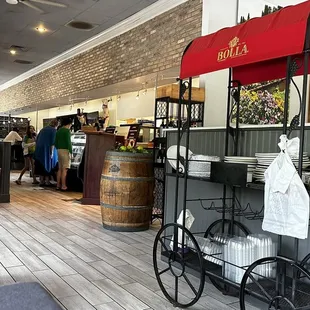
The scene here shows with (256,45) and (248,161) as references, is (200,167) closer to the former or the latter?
(248,161)

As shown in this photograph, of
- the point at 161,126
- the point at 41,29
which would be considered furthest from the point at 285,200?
the point at 41,29

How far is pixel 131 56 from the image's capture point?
7840 millimetres

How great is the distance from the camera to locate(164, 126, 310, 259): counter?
283cm

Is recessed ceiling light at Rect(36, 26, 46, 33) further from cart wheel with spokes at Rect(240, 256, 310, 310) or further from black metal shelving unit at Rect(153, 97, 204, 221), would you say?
cart wheel with spokes at Rect(240, 256, 310, 310)

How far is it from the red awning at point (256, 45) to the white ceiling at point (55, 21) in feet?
15.8

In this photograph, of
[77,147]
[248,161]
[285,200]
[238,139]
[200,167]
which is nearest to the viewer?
[285,200]

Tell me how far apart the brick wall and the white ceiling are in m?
0.41

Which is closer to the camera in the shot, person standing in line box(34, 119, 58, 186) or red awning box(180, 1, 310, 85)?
red awning box(180, 1, 310, 85)

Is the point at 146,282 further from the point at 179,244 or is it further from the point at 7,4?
the point at 7,4

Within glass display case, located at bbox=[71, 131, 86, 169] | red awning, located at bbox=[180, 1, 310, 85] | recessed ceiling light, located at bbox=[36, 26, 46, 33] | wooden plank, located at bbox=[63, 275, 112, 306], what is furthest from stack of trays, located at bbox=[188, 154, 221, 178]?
recessed ceiling light, located at bbox=[36, 26, 46, 33]

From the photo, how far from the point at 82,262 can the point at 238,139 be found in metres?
1.86

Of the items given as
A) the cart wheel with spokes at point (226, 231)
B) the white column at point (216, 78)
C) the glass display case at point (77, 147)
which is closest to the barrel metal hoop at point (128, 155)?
the white column at point (216, 78)

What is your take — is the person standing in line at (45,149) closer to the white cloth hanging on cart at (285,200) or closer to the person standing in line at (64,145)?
the person standing in line at (64,145)

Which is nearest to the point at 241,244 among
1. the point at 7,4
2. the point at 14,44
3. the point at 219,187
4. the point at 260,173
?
the point at 260,173
